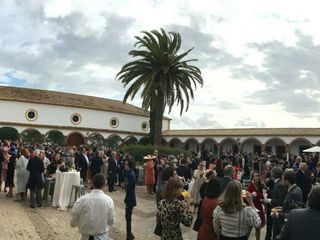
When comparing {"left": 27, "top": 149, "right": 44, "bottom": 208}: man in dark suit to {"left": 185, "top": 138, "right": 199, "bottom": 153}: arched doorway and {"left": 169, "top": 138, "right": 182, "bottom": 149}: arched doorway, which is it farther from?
{"left": 169, "top": 138, "right": 182, "bottom": 149}: arched doorway

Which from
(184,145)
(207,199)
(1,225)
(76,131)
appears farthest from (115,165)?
(184,145)

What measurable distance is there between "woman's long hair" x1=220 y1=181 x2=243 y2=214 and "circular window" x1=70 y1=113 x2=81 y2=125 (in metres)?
44.6

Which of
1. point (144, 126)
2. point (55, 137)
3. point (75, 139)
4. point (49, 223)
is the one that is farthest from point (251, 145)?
point (49, 223)

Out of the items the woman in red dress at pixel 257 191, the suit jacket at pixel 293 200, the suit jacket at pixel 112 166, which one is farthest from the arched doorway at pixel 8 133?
the suit jacket at pixel 293 200

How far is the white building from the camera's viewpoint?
44.5 meters

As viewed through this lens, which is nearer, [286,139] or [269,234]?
[269,234]

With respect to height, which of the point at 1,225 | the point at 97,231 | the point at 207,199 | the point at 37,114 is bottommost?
the point at 1,225

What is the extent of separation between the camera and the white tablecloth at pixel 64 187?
44.3ft

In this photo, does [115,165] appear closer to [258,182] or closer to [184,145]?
[258,182]

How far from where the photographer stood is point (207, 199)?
19.0 feet

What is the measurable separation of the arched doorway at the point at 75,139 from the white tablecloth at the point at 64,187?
1379 inches

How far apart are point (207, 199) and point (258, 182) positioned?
322 centimetres

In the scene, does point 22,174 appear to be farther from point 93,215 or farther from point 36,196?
point 93,215

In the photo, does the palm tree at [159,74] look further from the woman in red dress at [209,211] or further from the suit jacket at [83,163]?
the woman in red dress at [209,211]
